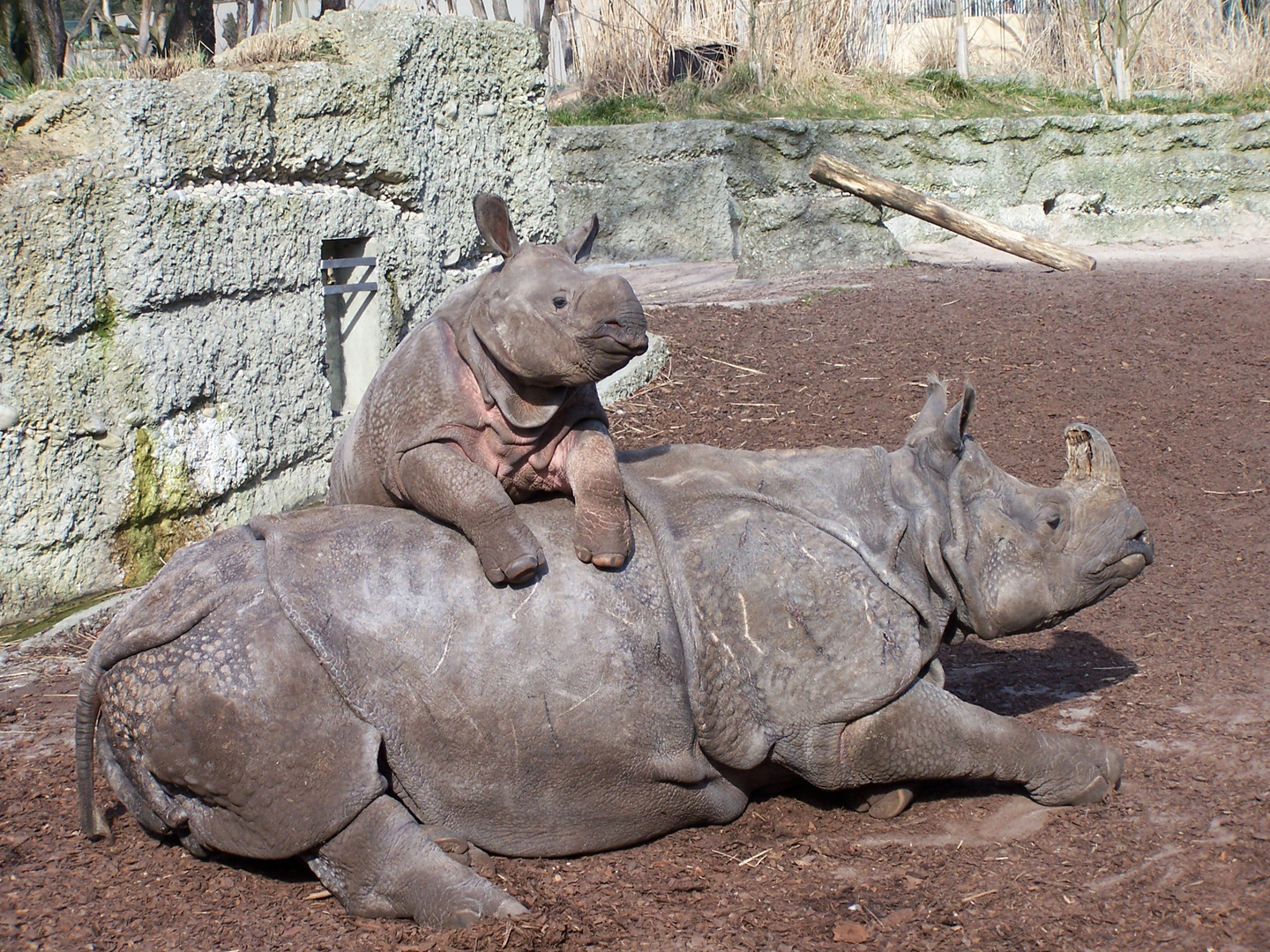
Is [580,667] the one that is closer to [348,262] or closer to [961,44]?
[348,262]

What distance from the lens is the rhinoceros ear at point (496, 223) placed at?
343 centimetres

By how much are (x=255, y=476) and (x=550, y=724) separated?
358 cm

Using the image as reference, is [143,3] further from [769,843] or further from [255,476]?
[769,843]

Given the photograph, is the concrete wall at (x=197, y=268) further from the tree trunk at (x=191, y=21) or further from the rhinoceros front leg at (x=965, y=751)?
the tree trunk at (x=191, y=21)

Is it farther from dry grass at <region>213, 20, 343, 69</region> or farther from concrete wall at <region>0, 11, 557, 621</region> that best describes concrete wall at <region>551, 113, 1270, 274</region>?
dry grass at <region>213, 20, 343, 69</region>

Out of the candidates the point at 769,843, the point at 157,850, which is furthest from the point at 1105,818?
the point at 157,850

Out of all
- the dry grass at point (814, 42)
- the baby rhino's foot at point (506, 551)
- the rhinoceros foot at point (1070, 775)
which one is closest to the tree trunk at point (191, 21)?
the dry grass at point (814, 42)

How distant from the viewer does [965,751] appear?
3.62 m

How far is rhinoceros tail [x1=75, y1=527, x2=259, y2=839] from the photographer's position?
132 inches

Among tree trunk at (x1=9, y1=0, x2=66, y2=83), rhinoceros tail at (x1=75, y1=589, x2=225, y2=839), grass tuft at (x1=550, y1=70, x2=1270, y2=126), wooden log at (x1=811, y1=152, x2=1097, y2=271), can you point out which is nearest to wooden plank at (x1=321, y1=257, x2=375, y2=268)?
rhinoceros tail at (x1=75, y1=589, x2=225, y2=839)

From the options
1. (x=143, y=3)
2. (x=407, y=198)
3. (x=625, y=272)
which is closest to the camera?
(x=407, y=198)

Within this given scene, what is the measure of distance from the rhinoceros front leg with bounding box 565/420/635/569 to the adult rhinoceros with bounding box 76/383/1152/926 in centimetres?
9

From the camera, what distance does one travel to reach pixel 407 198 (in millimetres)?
7215

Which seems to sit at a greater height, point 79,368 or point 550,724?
point 79,368
